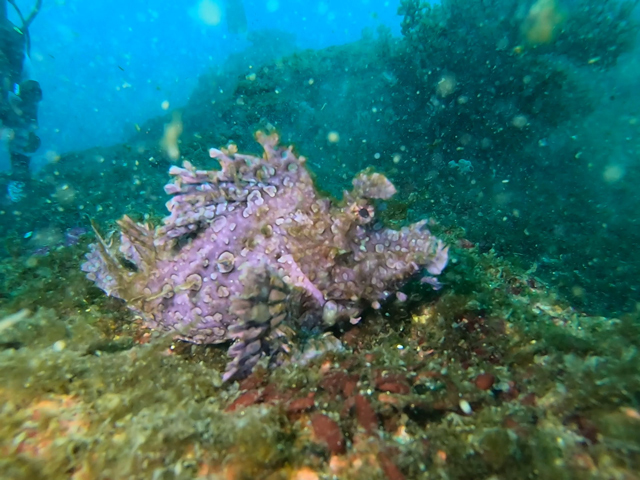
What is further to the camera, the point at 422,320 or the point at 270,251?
the point at 422,320

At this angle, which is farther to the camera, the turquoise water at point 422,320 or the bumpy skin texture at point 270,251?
the bumpy skin texture at point 270,251

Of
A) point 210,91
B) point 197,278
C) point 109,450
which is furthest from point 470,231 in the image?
point 210,91

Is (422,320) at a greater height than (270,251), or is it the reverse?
(270,251)

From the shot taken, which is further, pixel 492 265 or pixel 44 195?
pixel 44 195

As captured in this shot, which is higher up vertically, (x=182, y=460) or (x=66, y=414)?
(x=66, y=414)

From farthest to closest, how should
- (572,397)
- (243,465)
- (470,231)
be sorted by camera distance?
(470,231)
(572,397)
(243,465)

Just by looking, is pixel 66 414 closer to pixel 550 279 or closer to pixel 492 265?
pixel 492 265

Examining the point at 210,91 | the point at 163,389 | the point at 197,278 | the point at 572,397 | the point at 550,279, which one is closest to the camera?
the point at 572,397

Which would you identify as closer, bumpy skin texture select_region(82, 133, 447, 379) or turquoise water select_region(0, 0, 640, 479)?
turquoise water select_region(0, 0, 640, 479)
